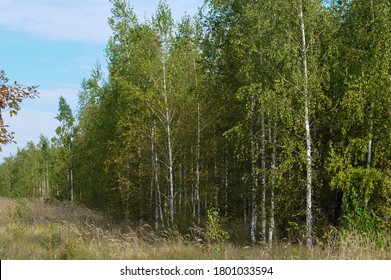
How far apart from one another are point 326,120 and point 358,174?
229 cm

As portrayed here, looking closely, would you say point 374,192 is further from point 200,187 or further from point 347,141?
point 200,187

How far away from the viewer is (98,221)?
82.6 ft

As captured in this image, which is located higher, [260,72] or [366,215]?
[260,72]

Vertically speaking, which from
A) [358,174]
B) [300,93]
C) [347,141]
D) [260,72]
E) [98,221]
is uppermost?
[260,72]

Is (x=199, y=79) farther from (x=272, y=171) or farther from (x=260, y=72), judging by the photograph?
(x=272, y=171)

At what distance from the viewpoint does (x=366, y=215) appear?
11.9 m

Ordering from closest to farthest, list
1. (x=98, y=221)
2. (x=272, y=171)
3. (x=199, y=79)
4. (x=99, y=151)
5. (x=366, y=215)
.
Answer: (x=366, y=215)
(x=272, y=171)
(x=199, y=79)
(x=98, y=221)
(x=99, y=151)

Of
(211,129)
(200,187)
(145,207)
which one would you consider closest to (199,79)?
(211,129)

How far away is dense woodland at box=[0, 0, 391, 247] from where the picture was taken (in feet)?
42.2

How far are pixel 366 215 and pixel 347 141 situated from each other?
2.91 meters

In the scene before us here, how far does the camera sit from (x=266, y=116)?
1584 centimetres

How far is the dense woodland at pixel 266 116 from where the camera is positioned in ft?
42.2

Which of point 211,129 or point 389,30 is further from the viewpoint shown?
point 211,129

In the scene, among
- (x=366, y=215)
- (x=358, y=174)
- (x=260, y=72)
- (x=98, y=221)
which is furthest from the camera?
(x=98, y=221)
